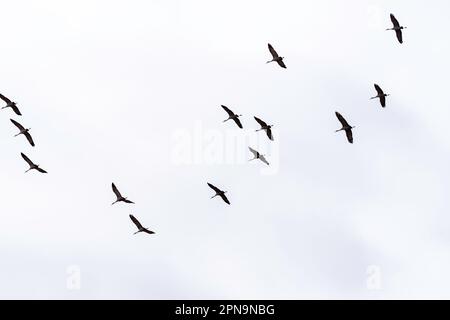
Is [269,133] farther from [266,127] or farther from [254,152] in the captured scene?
[254,152]

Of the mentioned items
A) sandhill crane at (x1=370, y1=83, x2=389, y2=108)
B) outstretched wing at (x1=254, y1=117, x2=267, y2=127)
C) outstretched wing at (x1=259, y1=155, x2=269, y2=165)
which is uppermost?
sandhill crane at (x1=370, y1=83, x2=389, y2=108)

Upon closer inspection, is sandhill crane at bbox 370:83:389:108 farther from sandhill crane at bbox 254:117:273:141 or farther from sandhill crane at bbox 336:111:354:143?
sandhill crane at bbox 254:117:273:141

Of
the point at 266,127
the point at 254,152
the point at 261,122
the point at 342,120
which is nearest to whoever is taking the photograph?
the point at 342,120

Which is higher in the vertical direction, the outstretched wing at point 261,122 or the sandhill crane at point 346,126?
the outstretched wing at point 261,122

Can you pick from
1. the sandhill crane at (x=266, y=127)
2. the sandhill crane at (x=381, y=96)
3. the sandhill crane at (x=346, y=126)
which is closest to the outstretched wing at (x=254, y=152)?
the sandhill crane at (x=266, y=127)

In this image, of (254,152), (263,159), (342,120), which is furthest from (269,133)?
(342,120)

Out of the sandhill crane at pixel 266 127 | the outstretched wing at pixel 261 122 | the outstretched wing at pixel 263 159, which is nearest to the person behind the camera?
the outstretched wing at pixel 261 122

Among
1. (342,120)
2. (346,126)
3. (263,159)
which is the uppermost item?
(342,120)

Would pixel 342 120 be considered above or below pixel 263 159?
above

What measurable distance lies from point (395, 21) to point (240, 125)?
26414mm

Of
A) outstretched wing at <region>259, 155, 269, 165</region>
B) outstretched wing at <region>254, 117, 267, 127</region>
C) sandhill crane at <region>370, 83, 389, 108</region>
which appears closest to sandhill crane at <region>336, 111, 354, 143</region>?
sandhill crane at <region>370, 83, 389, 108</region>

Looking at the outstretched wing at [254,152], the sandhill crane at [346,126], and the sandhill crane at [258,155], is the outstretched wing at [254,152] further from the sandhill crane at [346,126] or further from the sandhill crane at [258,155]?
the sandhill crane at [346,126]
